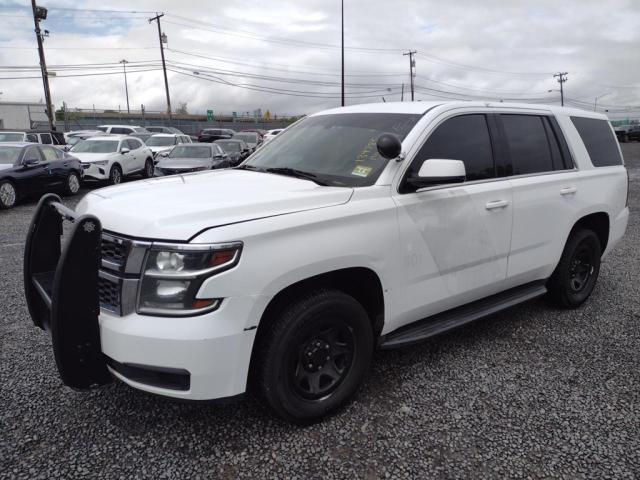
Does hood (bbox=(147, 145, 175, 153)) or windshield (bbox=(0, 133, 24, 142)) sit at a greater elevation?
windshield (bbox=(0, 133, 24, 142))

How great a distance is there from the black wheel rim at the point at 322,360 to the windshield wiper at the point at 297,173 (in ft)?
2.99

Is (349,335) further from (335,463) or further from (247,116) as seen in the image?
(247,116)

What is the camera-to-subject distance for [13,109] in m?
55.5

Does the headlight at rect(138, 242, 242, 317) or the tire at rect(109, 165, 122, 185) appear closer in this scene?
the headlight at rect(138, 242, 242, 317)

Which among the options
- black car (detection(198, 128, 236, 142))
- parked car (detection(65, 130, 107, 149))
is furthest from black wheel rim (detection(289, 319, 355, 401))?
black car (detection(198, 128, 236, 142))

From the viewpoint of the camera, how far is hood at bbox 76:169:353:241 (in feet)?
7.91

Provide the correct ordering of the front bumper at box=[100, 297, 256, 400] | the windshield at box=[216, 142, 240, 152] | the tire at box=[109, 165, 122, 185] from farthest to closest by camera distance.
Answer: the windshield at box=[216, 142, 240, 152] < the tire at box=[109, 165, 122, 185] < the front bumper at box=[100, 297, 256, 400]

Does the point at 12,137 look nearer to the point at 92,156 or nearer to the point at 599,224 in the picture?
the point at 92,156

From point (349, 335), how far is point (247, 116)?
87113 mm

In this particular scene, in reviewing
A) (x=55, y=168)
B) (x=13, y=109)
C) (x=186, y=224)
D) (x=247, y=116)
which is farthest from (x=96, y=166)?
(x=247, y=116)

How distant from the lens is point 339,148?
3492 mm

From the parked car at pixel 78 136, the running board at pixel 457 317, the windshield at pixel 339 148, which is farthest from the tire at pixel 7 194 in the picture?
the parked car at pixel 78 136

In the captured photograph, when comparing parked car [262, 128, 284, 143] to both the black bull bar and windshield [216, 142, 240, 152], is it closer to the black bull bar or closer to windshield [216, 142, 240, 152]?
windshield [216, 142, 240, 152]

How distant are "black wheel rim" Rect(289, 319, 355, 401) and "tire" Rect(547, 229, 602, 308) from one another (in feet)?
8.12
